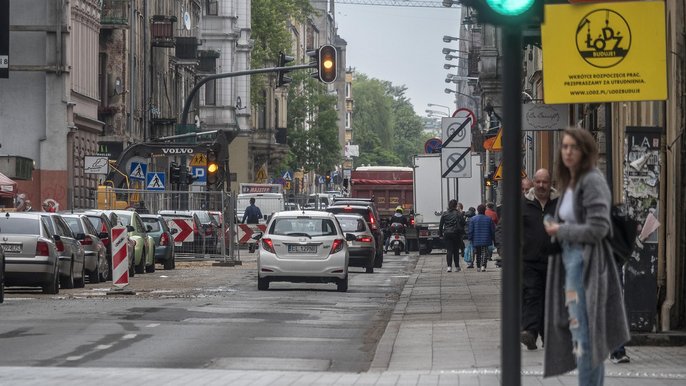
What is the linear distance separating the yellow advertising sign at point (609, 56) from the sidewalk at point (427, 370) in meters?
2.38

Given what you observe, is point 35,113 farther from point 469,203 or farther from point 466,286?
point 466,286

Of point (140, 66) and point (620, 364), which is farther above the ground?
point (140, 66)

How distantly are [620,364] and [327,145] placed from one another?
4434 inches

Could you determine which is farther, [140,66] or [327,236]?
[140,66]

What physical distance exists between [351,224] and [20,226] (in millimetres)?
13997

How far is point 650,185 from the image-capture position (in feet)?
55.7

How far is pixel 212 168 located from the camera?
4534 centimetres

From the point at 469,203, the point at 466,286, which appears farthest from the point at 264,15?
the point at 466,286

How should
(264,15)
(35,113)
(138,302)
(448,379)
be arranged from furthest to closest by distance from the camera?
(264,15) → (35,113) → (138,302) → (448,379)

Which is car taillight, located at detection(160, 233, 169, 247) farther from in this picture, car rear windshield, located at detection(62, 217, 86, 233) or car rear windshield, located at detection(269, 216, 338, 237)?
car rear windshield, located at detection(269, 216, 338, 237)

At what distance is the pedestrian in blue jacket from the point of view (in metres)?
41.9

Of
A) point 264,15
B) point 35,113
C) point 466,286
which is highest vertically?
point 264,15

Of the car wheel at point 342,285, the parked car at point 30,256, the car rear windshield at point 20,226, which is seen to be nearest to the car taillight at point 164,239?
the car wheel at point 342,285

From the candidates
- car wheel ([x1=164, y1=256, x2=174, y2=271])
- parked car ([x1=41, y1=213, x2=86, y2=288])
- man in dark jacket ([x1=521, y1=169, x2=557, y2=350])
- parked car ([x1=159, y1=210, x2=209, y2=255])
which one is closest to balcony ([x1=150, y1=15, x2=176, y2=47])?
parked car ([x1=159, y1=210, x2=209, y2=255])
